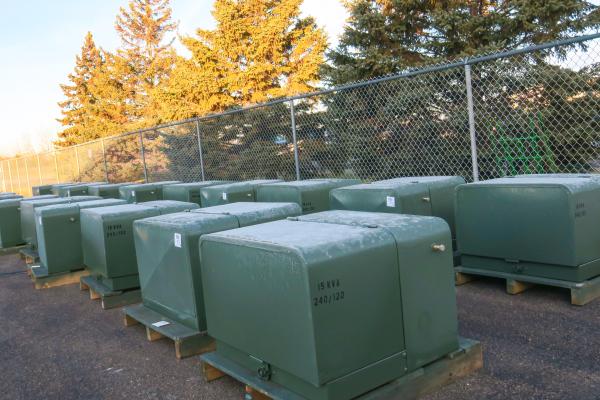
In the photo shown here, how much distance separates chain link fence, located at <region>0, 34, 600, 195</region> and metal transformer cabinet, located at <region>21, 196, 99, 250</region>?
3422 millimetres

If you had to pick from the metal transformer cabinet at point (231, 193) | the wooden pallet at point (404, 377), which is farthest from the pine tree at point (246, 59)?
the wooden pallet at point (404, 377)

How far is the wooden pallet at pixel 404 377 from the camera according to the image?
2.57m

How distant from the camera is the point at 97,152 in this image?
1930cm

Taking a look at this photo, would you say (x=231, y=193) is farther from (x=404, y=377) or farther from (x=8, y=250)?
(x=8, y=250)

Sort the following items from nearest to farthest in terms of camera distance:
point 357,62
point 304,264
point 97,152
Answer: point 304,264
point 357,62
point 97,152

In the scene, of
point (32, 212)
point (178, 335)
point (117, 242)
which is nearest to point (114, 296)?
point (117, 242)

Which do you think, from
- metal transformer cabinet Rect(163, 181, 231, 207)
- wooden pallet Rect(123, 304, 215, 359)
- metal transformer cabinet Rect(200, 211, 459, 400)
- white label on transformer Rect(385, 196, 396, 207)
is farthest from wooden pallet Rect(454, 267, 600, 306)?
metal transformer cabinet Rect(163, 181, 231, 207)

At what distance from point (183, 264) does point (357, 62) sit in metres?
9.61

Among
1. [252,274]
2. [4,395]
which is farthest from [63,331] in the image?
[252,274]

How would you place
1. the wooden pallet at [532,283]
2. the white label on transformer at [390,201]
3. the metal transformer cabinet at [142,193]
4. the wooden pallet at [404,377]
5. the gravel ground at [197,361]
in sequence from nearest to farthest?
the wooden pallet at [404,377] < the gravel ground at [197,361] < the wooden pallet at [532,283] < the white label on transformer at [390,201] < the metal transformer cabinet at [142,193]

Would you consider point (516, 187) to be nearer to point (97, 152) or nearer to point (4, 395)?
point (4, 395)

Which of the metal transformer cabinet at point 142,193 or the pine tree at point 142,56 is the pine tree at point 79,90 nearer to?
the pine tree at point 142,56

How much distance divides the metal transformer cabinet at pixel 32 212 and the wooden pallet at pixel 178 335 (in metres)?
4.12

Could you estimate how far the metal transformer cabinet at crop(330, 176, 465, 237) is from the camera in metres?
4.78
